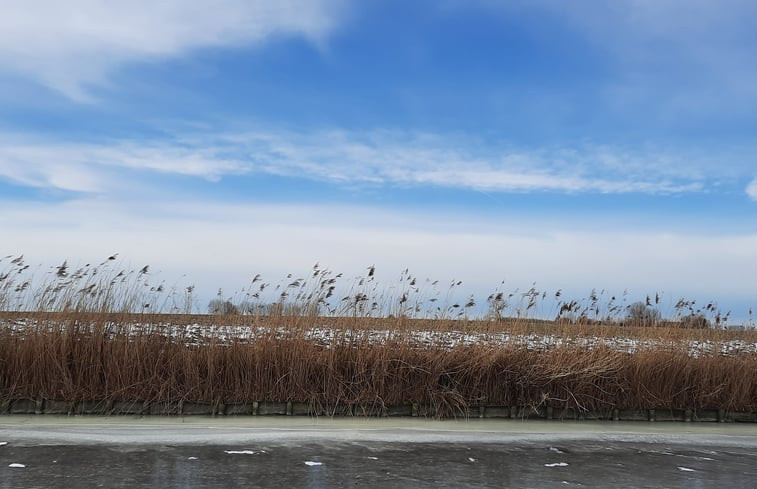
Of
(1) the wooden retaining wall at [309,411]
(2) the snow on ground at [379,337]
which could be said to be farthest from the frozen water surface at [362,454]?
(2) the snow on ground at [379,337]

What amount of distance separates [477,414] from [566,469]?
2.65m

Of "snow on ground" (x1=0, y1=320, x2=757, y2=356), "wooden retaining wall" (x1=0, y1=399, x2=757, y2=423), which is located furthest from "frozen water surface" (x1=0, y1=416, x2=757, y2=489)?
"snow on ground" (x1=0, y1=320, x2=757, y2=356)

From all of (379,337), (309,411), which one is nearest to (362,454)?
(309,411)

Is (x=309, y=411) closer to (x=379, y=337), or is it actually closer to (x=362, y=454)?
(x=379, y=337)

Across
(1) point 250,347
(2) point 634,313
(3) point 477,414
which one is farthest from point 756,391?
(1) point 250,347

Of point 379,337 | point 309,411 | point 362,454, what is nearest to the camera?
point 362,454

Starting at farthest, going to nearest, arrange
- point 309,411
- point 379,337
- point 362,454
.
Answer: point 379,337 → point 309,411 → point 362,454

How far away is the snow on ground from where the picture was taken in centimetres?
789

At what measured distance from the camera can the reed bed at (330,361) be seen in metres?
7.63

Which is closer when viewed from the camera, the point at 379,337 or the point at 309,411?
the point at 309,411

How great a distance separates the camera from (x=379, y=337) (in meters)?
8.15

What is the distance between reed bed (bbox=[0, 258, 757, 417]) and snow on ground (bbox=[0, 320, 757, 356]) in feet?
0.06

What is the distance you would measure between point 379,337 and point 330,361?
68 cm

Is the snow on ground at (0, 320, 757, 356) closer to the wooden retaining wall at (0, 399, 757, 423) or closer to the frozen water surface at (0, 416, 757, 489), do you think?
the wooden retaining wall at (0, 399, 757, 423)
